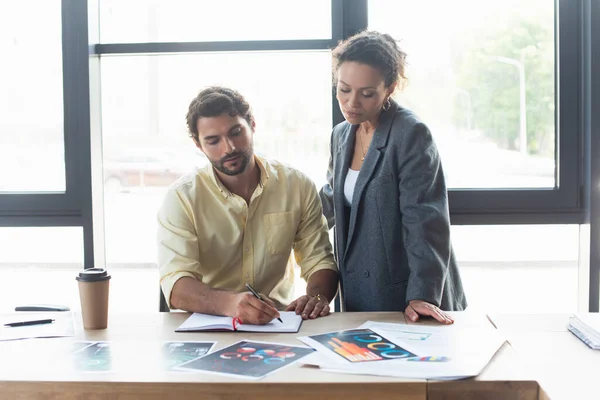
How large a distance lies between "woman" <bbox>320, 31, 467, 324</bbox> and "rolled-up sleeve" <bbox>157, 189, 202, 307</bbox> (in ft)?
1.60

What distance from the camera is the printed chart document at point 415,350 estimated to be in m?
1.36

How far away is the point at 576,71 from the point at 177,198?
1.75m

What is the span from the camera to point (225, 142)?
2.11m

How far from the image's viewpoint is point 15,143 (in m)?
2.88

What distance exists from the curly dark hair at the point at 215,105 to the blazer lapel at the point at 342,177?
1.09ft

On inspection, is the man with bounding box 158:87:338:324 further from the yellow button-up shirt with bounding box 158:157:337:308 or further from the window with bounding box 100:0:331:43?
the window with bounding box 100:0:331:43

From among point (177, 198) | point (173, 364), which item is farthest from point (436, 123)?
point (173, 364)

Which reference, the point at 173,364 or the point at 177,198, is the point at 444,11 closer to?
the point at 177,198

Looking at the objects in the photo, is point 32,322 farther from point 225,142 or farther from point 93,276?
point 225,142

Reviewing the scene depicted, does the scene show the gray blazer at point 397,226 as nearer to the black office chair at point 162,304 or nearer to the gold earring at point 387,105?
the gold earring at point 387,105

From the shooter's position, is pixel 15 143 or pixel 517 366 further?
pixel 15 143

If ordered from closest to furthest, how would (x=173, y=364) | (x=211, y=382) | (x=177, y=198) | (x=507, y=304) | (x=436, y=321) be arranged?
(x=211, y=382) → (x=173, y=364) → (x=436, y=321) → (x=177, y=198) → (x=507, y=304)

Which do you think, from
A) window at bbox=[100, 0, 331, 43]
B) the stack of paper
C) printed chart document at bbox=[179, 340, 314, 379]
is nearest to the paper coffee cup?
printed chart document at bbox=[179, 340, 314, 379]

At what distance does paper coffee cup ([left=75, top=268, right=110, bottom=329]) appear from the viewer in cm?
171
